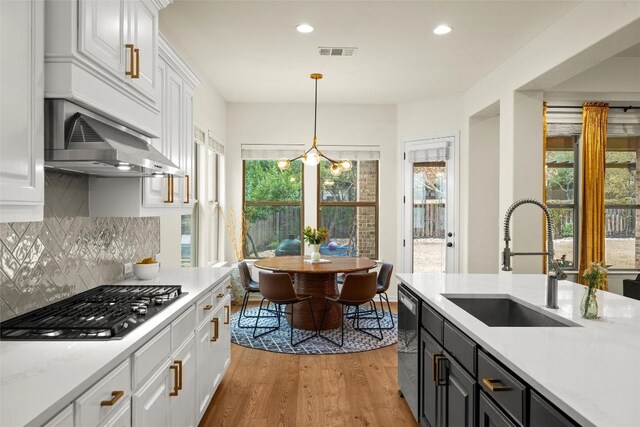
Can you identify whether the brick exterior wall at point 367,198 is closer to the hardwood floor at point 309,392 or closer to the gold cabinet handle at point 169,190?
the hardwood floor at point 309,392

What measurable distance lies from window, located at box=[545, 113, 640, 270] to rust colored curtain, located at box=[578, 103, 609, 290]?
129 millimetres

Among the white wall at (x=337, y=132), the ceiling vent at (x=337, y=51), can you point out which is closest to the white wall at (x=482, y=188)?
the white wall at (x=337, y=132)

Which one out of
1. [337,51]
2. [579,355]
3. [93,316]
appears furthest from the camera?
[337,51]

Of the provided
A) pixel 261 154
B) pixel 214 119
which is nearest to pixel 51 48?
pixel 214 119

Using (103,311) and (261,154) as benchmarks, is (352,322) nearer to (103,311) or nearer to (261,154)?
(261,154)

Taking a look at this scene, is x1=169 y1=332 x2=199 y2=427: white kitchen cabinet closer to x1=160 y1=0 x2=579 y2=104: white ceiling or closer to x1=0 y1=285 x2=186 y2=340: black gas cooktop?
x1=0 y1=285 x2=186 y2=340: black gas cooktop

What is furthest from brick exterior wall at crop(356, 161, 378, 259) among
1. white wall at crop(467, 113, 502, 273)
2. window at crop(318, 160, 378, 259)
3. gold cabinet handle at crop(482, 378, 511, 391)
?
gold cabinet handle at crop(482, 378, 511, 391)

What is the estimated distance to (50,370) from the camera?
1279mm

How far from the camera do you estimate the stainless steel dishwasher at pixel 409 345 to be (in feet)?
8.68

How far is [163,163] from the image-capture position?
218cm

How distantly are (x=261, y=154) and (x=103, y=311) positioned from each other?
460 centimetres

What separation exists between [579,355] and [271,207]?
5.28 m

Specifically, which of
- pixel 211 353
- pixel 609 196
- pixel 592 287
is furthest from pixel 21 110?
pixel 609 196

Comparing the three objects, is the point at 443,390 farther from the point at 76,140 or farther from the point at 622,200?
the point at 622,200
